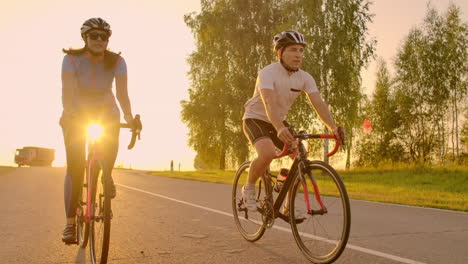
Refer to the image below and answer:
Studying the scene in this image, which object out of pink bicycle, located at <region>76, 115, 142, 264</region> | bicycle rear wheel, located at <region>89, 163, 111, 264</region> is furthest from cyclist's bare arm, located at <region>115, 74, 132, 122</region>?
bicycle rear wheel, located at <region>89, 163, 111, 264</region>

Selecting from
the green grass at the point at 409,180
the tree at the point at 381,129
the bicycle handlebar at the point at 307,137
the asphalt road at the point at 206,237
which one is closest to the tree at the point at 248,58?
the green grass at the point at 409,180

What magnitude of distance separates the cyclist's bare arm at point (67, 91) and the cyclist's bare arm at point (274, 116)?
5.98ft

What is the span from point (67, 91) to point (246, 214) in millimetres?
2679

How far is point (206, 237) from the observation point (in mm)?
6098

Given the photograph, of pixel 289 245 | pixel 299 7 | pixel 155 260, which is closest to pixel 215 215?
pixel 289 245

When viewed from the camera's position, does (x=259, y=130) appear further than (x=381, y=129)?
No

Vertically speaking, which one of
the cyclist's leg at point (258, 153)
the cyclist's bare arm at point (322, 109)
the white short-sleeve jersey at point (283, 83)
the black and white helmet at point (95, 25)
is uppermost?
the black and white helmet at point (95, 25)

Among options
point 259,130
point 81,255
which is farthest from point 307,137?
point 81,255

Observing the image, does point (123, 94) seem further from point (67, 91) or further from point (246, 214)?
point (246, 214)

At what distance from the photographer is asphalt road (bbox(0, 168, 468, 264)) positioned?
493cm

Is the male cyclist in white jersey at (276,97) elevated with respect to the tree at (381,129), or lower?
lower

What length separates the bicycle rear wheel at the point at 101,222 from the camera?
3.89 meters

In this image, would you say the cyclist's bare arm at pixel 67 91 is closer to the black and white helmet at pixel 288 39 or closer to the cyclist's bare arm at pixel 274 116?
the cyclist's bare arm at pixel 274 116

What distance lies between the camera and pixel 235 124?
113 ft
